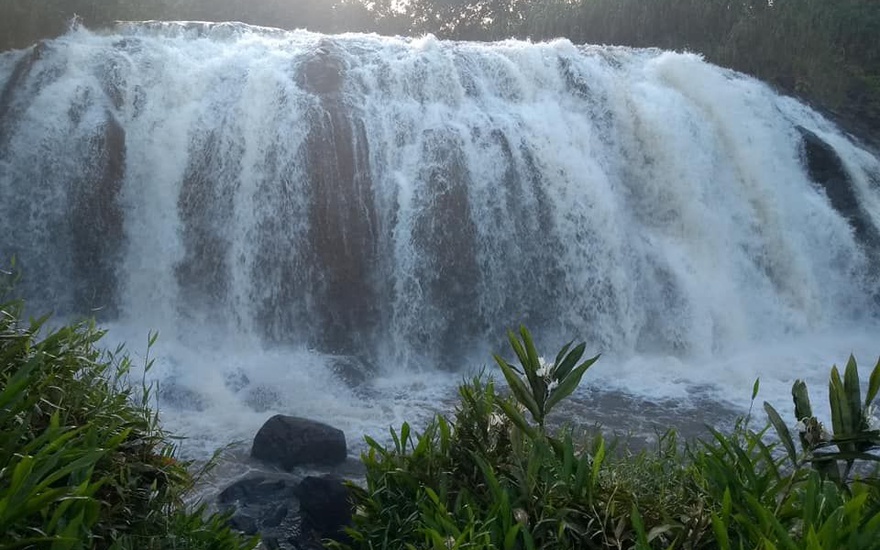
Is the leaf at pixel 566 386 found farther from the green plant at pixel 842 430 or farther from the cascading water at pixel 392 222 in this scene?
the cascading water at pixel 392 222

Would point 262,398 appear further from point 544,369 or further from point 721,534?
point 721,534

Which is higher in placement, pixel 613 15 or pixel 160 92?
pixel 613 15

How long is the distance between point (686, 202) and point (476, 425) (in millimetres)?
11280

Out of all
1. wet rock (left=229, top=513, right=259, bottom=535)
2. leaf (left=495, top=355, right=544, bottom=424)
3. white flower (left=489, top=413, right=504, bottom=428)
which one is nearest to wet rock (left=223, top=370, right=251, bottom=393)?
wet rock (left=229, top=513, right=259, bottom=535)

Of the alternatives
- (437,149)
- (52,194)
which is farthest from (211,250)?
(437,149)

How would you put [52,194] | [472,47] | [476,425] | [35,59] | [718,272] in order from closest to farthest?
[476,425] < [52,194] < [35,59] < [718,272] < [472,47]

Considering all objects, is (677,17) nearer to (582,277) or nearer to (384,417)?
(582,277)

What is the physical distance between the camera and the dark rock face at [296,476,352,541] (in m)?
7.07

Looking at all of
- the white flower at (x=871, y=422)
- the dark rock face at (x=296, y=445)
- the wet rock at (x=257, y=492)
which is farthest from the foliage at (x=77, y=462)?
the dark rock face at (x=296, y=445)

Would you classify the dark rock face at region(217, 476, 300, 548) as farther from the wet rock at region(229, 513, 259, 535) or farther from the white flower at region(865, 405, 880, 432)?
the white flower at region(865, 405, 880, 432)

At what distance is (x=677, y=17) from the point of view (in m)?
24.5

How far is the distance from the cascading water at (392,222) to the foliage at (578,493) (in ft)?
19.1

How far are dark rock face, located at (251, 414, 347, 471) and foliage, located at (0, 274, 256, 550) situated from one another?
452cm

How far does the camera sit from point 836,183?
1567 centimetres
